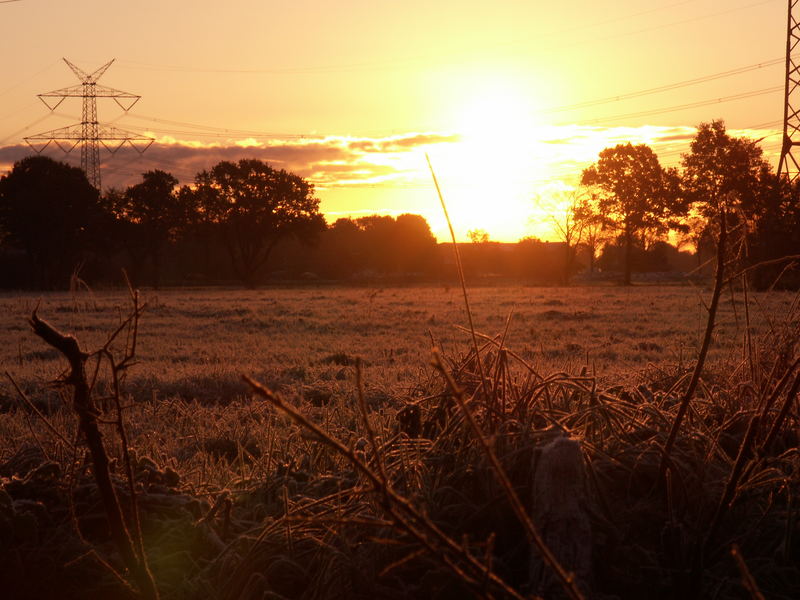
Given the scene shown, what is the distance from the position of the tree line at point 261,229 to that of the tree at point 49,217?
0.30ft

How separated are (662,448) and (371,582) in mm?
1223

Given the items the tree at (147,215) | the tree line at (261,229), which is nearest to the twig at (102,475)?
the tree line at (261,229)

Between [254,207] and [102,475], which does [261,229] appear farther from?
[102,475]

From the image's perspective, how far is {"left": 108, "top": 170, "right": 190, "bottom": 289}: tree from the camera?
56.9m

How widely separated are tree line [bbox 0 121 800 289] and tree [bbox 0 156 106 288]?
0.09 meters

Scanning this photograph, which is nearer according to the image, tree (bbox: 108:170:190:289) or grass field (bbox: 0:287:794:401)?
grass field (bbox: 0:287:794:401)

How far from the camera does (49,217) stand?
5244 cm

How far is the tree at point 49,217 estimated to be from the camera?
52.2 m

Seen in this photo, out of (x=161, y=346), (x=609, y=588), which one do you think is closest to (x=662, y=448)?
(x=609, y=588)

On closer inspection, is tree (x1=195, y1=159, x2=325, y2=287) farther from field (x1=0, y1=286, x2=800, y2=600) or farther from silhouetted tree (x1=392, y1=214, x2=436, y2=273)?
field (x1=0, y1=286, x2=800, y2=600)

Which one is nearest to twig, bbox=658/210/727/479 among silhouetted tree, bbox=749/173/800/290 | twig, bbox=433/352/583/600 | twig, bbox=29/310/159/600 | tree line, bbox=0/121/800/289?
silhouetted tree, bbox=749/173/800/290

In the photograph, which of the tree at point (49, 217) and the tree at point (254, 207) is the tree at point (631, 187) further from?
the tree at point (49, 217)

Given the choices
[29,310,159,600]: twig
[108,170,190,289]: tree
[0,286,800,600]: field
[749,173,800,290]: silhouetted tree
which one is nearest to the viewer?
[29,310,159,600]: twig

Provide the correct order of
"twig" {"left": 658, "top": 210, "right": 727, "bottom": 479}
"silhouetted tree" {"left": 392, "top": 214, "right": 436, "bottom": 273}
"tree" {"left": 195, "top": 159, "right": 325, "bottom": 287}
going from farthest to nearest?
"silhouetted tree" {"left": 392, "top": 214, "right": 436, "bottom": 273} → "tree" {"left": 195, "top": 159, "right": 325, "bottom": 287} → "twig" {"left": 658, "top": 210, "right": 727, "bottom": 479}
